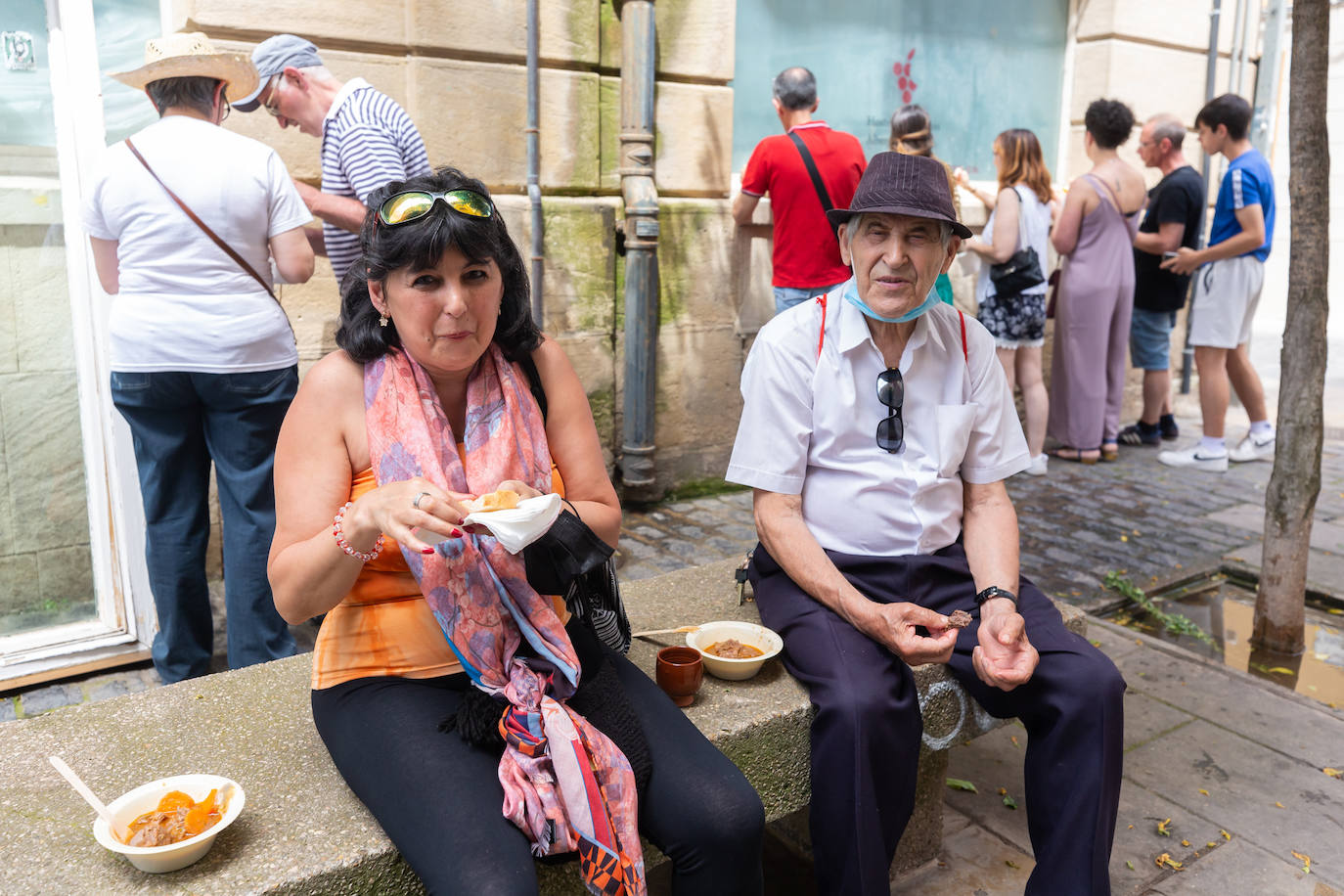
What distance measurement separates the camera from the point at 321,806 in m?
1.93

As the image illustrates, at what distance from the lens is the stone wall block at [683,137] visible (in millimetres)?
5445

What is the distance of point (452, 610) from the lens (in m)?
2.00

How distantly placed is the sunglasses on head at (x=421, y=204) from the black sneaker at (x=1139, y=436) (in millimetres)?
6615

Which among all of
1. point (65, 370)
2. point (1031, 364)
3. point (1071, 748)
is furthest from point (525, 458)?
point (1031, 364)

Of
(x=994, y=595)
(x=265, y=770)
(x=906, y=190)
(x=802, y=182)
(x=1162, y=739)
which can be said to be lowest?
(x=1162, y=739)

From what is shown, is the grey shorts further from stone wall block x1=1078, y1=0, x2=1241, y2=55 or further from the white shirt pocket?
the white shirt pocket

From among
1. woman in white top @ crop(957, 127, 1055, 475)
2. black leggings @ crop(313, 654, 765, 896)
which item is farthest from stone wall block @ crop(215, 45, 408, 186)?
woman in white top @ crop(957, 127, 1055, 475)

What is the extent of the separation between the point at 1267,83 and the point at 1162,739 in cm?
725

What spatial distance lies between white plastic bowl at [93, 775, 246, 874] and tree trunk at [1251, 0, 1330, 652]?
3731 millimetres

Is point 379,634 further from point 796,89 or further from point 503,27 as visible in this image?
point 796,89

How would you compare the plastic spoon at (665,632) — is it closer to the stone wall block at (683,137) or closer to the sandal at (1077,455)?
the stone wall block at (683,137)

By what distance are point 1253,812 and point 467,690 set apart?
7.66 ft

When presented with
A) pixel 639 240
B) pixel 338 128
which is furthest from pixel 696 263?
pixel 338 128

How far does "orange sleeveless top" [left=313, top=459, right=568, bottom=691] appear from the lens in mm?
2080
